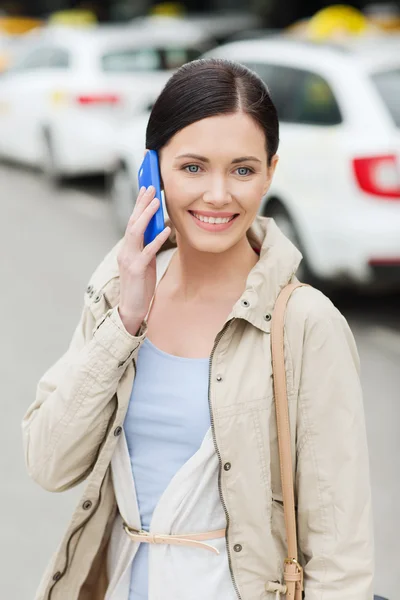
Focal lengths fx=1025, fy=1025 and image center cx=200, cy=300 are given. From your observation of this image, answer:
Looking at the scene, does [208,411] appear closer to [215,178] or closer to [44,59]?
[215,178]

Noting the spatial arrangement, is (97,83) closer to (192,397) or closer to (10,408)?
(10,408)

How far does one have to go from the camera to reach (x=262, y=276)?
81.4 inches

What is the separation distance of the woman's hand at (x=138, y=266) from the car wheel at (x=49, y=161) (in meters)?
9.45

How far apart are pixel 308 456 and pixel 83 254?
6.88 meters

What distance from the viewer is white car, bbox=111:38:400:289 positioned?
623 centimetres

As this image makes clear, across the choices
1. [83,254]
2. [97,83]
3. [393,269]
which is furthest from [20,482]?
[97,83]

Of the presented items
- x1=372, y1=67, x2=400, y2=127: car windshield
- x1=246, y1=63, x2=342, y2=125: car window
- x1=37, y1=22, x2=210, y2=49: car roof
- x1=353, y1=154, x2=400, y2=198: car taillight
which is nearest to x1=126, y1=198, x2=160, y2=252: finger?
x1=353, y1=154, x2=400, y2=198: car taillight

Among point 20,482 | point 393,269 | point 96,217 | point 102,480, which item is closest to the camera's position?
point 102,480

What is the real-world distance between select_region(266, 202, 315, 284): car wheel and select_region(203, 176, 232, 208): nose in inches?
192

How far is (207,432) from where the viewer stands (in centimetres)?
202

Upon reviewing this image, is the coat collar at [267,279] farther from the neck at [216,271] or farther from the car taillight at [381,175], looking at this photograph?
the car taillight at [381,175]

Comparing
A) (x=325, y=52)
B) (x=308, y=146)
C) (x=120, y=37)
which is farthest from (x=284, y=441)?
(x=120, y=37)

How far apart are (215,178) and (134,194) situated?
22.7 feet

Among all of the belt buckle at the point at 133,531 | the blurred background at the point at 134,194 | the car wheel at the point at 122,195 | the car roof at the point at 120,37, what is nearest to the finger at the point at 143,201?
the belt buckle at the point at 133,531
